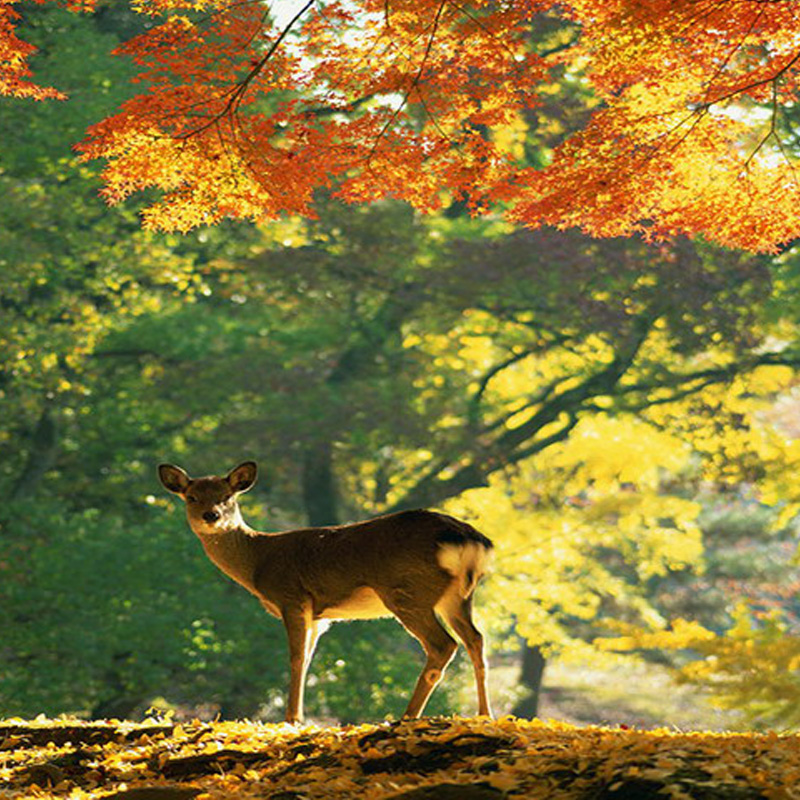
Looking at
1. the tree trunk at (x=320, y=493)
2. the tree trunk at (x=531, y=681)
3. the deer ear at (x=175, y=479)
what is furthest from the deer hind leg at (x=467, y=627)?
the tree trunk at (x=531, y=681)

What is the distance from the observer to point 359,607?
656cm

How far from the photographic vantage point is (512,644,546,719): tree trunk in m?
24.1

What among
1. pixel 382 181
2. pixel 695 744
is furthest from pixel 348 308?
pixel 695 744

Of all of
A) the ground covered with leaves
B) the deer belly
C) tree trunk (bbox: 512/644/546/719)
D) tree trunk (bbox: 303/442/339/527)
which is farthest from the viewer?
tree trunk (bbox: 512/644/546/719)

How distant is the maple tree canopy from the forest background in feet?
A: 22.5

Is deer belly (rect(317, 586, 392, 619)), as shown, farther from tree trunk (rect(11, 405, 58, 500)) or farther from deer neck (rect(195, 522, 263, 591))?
tree trunk (rect(11, 405, 58, 500))

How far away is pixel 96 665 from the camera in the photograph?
1427cm

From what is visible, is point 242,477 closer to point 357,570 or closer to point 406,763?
point 357,570

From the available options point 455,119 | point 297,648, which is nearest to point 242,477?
point 297,648

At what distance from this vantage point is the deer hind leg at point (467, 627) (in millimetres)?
6211

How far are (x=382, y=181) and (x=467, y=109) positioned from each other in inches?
27.4

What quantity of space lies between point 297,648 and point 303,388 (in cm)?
1127

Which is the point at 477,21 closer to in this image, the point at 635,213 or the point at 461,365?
the point at 635,213

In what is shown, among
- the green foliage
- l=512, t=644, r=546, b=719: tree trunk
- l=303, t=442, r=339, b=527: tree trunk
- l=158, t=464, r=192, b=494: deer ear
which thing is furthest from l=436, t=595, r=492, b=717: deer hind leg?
l=512, t=644, r=546, b=719: tree trunk
